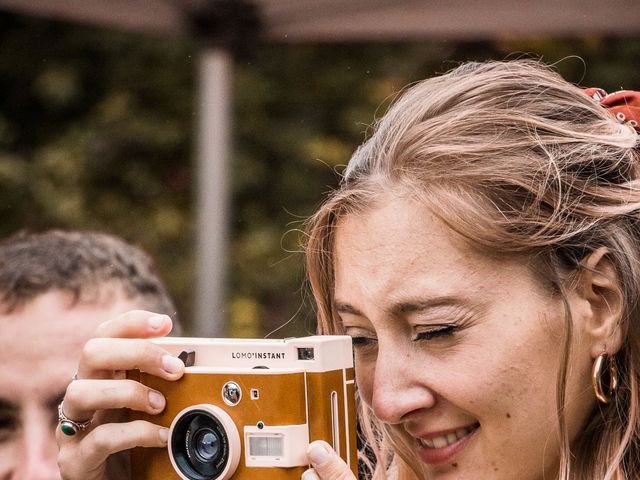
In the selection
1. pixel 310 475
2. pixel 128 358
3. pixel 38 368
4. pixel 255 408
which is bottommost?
pixel 310 475

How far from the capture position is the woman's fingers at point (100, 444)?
1609 mm

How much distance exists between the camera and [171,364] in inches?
62.6

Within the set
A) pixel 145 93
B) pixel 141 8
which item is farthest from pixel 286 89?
pixel 141 8

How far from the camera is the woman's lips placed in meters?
1.52

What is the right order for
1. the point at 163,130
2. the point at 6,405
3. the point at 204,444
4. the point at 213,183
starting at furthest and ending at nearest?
1. the point at 163,130
2. the point at 213,183
3. the point at 6,405
4. the point at 204,444

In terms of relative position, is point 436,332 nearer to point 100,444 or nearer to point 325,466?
point 325,466

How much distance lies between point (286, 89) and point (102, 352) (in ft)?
11.9

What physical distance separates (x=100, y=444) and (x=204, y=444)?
0.58 feet

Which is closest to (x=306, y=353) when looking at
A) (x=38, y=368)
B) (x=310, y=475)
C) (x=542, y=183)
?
(x=310, y=475)

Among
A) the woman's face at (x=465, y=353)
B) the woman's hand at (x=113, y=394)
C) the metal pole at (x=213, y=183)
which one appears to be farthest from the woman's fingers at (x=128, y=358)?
the metal pole at (x=213, y=183)

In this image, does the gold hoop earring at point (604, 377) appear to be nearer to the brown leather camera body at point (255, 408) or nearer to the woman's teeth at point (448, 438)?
the woman's teeth at point (448, 438)

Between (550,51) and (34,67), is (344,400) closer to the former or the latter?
(550,51)

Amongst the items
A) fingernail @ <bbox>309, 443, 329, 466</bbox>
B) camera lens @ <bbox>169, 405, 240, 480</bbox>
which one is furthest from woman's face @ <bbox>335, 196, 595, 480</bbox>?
camera lens @ <bbox>169, 405, 240, 480</bbox>

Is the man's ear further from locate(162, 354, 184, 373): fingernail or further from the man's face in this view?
the man's face
